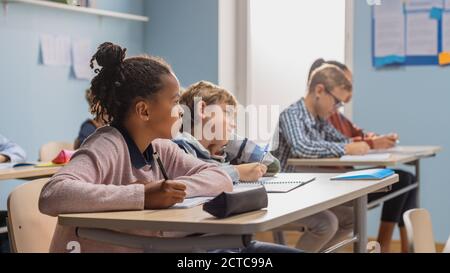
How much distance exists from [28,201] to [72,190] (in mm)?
357

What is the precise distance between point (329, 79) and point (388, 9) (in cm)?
119

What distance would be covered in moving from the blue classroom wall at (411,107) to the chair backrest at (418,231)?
300 cm

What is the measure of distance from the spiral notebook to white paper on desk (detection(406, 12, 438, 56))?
2671 millimetres

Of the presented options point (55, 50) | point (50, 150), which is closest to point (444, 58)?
point (55, 50)

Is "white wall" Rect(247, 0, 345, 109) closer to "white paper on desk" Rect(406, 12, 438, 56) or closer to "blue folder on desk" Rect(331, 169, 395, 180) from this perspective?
"white paper on desk" Rect(406, 12, 438, 56)

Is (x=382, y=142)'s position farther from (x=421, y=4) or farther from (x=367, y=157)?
(x=421, y=4)

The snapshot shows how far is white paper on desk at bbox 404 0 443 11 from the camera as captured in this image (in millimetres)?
4945

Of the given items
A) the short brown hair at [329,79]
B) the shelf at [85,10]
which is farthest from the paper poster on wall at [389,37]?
the shelf at [85,10]

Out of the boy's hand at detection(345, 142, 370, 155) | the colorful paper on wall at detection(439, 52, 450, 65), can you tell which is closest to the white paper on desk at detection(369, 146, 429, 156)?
the boy's hand at detection(345, 142, 370, 155)

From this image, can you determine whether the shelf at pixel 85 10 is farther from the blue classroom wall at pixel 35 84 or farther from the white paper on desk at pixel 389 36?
the white paper on desk at pixel 389 36

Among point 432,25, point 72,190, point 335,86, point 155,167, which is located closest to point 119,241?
point 72,190

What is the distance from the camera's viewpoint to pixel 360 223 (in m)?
2.51
